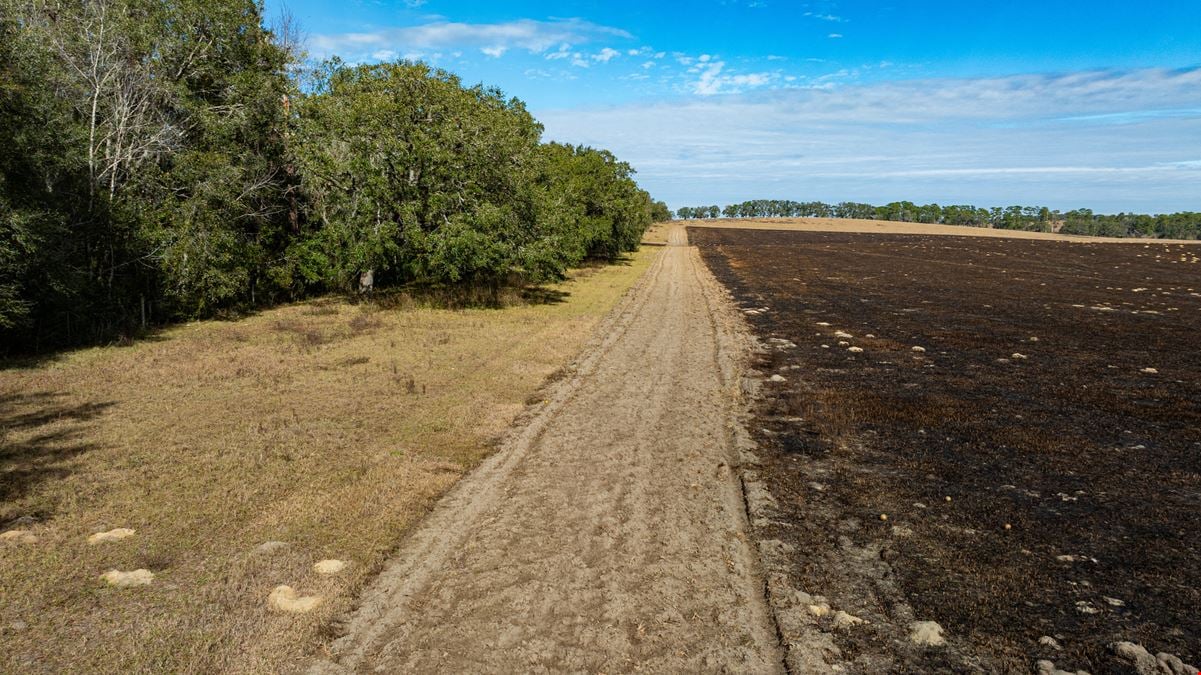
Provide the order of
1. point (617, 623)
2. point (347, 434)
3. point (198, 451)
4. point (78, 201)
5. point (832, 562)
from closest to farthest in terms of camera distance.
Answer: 1. point (617, 623)
2. point (832, 562)
3. point (198, 451)
4. point (347, 434)
5. point (78, 201)

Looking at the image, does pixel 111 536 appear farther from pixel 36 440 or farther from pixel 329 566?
pixel 36 440

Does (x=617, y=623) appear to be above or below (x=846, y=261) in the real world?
below

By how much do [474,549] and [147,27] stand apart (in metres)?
22.7

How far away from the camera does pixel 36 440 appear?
9.18m

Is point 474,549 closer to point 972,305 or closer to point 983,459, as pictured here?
point 983,459

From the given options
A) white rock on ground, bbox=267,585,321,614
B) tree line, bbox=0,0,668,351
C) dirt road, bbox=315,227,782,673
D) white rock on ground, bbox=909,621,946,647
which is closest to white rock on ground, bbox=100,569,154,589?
white rock on ground, bbox=267,585,321,614

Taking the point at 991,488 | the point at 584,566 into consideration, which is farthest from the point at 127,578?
the point at 991,488

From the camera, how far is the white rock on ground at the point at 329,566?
5934 mm

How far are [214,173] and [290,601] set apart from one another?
19331mm

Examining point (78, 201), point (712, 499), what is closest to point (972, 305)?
point (712, 499)

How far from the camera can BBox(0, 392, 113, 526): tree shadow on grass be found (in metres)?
7.59

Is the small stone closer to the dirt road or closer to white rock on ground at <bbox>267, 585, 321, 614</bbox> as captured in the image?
the dirt road

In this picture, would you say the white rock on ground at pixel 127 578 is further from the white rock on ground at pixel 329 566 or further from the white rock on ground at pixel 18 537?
the white rock on ground at pixel 329 566

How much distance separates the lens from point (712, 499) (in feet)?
25.9
